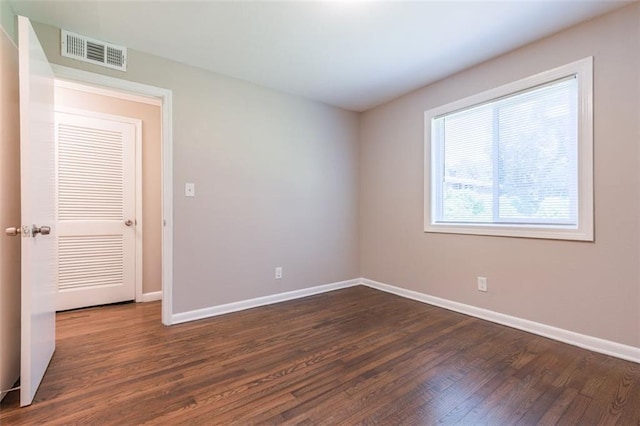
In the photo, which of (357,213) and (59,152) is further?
(357,213)

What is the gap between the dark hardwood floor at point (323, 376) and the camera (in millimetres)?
1459

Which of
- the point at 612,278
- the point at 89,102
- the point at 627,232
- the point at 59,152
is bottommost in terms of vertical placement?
the point at 612,278

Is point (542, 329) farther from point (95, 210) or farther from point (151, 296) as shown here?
point (95, 210)

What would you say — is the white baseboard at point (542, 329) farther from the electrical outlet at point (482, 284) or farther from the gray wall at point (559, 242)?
the electrical outlet at point (482, 284)

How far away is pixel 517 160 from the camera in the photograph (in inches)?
103

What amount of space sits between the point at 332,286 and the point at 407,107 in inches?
95.6

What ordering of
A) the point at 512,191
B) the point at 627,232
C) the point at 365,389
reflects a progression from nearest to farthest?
the point at 365,389 < the point at 627,232 < the point at 512,191

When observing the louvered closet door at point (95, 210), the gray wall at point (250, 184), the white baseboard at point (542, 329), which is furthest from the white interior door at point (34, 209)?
the white baseboard at point (542, 329)

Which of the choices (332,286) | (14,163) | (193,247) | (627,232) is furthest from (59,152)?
(627,232)

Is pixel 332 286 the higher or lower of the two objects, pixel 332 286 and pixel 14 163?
the lower

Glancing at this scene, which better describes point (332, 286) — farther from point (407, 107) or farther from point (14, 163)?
point (14, 163)

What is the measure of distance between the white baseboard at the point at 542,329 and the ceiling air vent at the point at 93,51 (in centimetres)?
367

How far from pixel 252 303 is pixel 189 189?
4.45 feet

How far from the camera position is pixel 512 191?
2.65 meters
